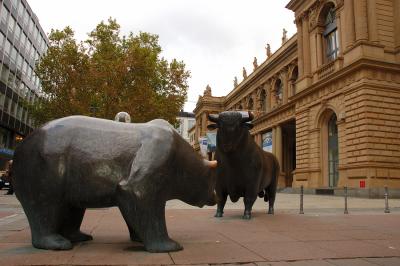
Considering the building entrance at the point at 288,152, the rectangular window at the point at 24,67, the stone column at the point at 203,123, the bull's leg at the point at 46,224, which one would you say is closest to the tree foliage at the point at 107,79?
the building entrance at the point at 288,152

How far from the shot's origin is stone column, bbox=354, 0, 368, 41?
2500 cm

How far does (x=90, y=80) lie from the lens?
25.4m

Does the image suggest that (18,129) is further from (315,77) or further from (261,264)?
(261,264)

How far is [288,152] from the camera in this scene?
4288cm

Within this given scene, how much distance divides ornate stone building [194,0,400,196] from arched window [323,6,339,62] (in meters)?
0.08

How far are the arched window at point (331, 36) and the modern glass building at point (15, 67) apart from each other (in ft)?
115

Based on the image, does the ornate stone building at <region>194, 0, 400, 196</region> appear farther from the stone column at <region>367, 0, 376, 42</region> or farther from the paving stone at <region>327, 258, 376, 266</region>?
the paving stone at <region>327, 258, 376, 266</region>

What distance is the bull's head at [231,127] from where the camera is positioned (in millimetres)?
7469

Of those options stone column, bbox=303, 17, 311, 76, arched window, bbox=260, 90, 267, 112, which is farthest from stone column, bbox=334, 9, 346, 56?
arched window, bbox=260, 90, 267, 112

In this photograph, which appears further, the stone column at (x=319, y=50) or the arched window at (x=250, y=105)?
the arched window at (x=250, y=105)

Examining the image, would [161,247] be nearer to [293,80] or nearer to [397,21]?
[397,21]

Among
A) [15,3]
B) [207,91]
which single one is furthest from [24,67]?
[207,91]

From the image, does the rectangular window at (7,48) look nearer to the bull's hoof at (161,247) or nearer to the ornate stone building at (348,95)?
the ornate stone building at (348,95)

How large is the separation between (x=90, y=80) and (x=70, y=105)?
97.0 inches
